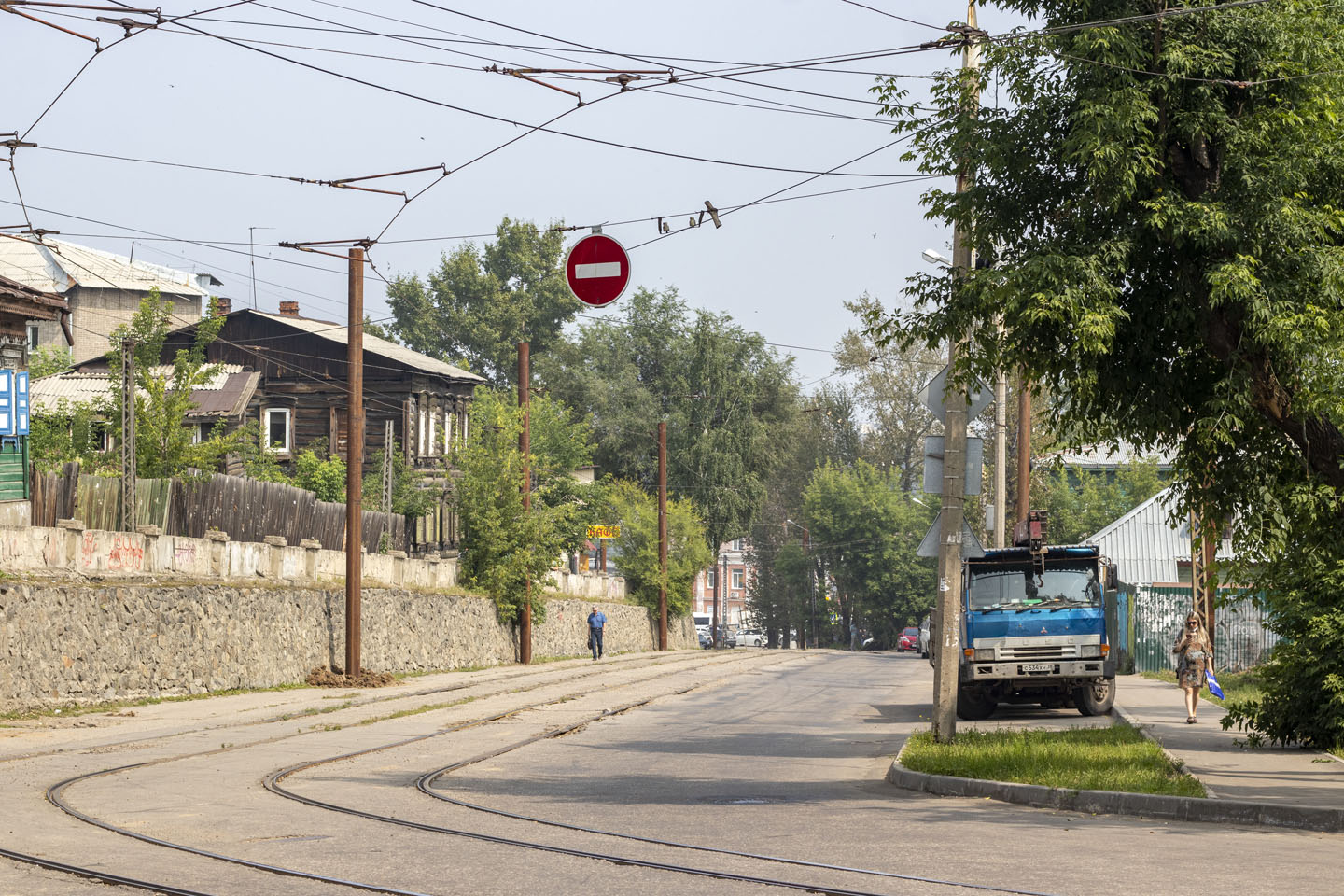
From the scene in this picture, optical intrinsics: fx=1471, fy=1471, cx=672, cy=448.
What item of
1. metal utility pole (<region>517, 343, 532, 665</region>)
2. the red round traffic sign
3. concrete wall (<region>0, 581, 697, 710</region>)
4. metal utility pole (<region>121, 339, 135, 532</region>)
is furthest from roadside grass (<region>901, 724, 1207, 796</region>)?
metal utility pole (<region>517, 343, 532, 665</region>)

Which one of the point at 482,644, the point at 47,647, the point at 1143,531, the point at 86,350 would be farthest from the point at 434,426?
the point at 47,647

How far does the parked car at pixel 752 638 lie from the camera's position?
105181 millimetres

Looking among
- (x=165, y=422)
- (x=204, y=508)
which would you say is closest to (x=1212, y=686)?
(x=204, y=508)

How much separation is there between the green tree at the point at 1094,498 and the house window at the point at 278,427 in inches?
1331

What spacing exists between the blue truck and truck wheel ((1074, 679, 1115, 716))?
1cm

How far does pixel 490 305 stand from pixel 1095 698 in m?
72.7

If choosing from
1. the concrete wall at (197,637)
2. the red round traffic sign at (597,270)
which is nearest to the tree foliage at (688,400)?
the concrete wall at (197,637)

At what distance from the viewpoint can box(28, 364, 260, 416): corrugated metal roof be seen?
179 feet

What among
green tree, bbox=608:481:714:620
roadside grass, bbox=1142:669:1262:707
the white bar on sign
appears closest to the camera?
the white bar on sign

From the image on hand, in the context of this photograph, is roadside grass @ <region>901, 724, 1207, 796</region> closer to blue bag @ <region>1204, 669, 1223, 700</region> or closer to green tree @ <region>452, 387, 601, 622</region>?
blue bag @ <region>1204, 669, 1223, 700</region>

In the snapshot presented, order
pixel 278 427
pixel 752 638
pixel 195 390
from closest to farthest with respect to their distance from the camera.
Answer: pixel 195 390 → pixel 278 427 → pixel 752 638

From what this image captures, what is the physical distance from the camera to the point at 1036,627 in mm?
21844

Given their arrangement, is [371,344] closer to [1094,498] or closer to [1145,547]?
[1145,547]

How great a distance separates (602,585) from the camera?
192ft
